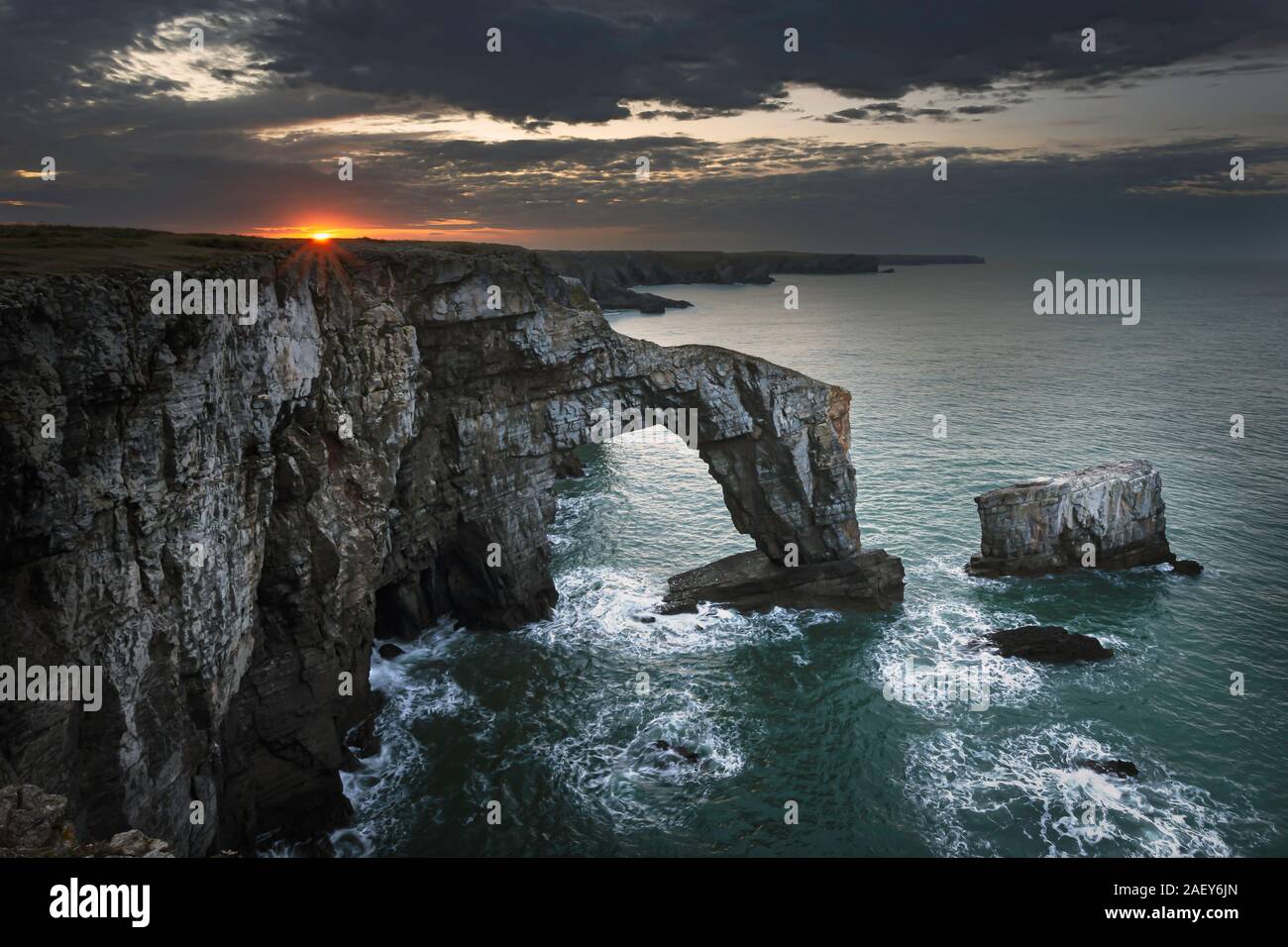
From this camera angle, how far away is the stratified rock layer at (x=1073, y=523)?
179 ft

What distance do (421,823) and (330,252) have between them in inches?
1013

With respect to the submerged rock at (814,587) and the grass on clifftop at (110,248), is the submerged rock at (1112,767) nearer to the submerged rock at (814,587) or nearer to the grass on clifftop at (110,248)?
the submerged rock at (814,587)

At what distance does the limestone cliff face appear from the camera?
21781mm

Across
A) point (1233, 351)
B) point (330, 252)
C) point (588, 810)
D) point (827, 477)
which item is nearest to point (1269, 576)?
point (827, 477)

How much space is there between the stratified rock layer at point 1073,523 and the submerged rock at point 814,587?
313 inches

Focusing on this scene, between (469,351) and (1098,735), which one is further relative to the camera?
(469,351)

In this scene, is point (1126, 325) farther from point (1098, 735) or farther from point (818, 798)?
point (818, 798)

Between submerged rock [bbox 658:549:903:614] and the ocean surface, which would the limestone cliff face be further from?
the ocean surface

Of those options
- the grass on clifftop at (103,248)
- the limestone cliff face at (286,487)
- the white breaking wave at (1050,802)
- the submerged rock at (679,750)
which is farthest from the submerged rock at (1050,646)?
the grass on clifftop at (103,248)

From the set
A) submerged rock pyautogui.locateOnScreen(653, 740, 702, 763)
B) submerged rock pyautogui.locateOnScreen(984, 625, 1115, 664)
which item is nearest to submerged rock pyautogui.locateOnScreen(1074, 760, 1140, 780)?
submerged rock pyautogui.locateOnScreen(984, 625, 1115, 664)

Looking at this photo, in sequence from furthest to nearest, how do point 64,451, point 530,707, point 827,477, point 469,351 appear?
point 827,477 → point 469,351 → point 530,707 → point 64,451

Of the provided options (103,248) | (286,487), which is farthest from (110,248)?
(286,487)

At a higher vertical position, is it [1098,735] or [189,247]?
[189,247]

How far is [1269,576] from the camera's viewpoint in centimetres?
5378
